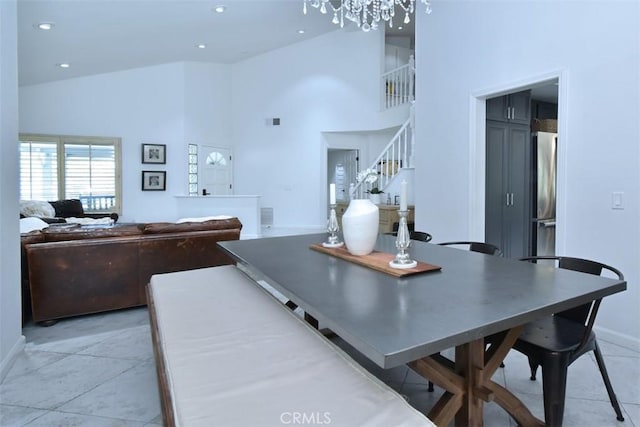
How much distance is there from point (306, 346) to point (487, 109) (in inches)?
141

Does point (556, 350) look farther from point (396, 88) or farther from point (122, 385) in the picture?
point (396, 88)

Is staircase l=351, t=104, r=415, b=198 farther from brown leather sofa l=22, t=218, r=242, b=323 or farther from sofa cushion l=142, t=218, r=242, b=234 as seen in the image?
brown leather sofa l=22, t=218, r=242, b=323

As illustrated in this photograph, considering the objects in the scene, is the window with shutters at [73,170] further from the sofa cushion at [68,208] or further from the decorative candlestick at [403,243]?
the decorative candlestick at [403,243]

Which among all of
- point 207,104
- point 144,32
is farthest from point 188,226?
point 207,104

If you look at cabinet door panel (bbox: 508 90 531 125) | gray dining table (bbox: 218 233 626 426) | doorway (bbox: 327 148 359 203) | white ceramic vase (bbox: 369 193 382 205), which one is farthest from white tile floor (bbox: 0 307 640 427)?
doorway (bbox: 327 148 359 203)

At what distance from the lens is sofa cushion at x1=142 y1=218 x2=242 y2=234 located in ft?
11.2

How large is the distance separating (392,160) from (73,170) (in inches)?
256

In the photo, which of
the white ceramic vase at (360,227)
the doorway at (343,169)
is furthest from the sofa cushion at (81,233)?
the doorway at (343,169)

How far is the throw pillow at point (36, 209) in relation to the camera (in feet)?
20.4

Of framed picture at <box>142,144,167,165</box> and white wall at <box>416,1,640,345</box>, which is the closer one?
white wall at <box>416,1,640,345</box>

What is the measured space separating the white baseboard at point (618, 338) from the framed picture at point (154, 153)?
8.01m

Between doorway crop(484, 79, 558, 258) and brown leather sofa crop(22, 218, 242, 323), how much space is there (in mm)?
3082

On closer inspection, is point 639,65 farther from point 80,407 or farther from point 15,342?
point 15,342

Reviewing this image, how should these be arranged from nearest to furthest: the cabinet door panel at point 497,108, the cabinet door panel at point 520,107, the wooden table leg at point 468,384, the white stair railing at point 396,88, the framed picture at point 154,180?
the wooden table leg at point 468,384 < the cabinet door panel at point 497,108 < the cabinet door panel at point 520,107 < the framed picture at point 154,180 < the white stair railing at point 396,88
